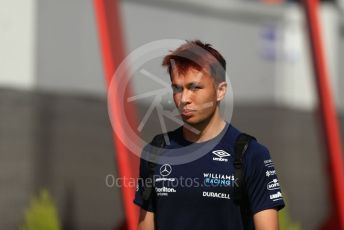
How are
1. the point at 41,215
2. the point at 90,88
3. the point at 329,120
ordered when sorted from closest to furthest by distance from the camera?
the point at 41,215 → the point at 90,88 → the point at 329,120

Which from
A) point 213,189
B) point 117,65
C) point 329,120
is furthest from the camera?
point 329,120

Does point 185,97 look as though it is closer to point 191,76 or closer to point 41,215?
point 191,76

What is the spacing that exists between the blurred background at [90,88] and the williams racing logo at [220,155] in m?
3.92

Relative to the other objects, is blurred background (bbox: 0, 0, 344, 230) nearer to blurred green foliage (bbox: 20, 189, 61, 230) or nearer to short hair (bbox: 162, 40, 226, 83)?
blurred green foliage (bbox: 20, 189, 61, 230)

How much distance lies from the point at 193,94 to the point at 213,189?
397 mm

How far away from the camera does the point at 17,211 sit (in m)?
8.06

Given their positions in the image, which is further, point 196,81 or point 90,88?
point 90,88

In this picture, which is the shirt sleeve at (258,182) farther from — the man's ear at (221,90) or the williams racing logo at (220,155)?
the man's ear at (221,90)

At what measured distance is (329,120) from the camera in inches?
367

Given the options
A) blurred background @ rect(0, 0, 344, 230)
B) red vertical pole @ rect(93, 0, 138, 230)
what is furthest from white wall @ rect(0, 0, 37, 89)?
red vertical pole @ rect(93, 0, 138, 230)

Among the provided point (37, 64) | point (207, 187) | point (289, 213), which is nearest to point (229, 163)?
point (207, 187)

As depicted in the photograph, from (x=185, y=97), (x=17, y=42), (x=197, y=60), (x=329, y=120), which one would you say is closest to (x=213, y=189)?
(x=185, y=97)

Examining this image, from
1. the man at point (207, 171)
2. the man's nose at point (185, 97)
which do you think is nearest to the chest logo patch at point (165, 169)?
the man at point (207, 171)

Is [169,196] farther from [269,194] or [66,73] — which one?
[66,73]
